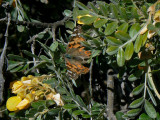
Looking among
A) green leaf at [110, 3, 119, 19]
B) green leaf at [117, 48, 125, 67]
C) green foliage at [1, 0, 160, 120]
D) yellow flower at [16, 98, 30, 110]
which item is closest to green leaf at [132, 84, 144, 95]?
green foliage at [1, 0, 160, 120]

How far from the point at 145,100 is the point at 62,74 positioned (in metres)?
0.37

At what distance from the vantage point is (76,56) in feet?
3.47

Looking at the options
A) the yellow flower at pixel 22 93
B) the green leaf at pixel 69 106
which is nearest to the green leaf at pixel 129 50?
the green leaf at pixel 69 106

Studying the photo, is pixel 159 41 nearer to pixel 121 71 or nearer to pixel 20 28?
pixel 121 71

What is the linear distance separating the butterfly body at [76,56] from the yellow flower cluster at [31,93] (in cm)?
12

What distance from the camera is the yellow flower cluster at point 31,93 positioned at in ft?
3.51

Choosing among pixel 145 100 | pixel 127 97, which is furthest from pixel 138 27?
pixel 127 97

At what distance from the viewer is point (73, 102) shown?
1063mm

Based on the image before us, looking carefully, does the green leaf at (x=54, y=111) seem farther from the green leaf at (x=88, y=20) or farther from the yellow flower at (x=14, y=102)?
the green leaf at (x=88, y=20)

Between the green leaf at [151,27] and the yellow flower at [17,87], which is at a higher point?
the green leaf at [151,27]

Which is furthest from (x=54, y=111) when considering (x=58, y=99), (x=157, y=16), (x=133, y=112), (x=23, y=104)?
(x=157, y=16)

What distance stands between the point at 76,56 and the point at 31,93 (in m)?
0.25

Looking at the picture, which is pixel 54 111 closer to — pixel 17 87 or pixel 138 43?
pixel 17 87

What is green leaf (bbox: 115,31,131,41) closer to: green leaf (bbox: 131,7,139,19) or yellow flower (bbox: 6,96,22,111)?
green leaf (bbox: 131,7,139,19)
